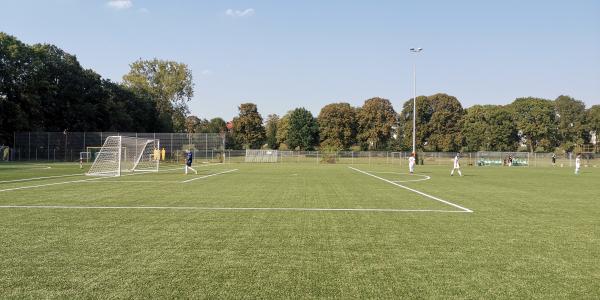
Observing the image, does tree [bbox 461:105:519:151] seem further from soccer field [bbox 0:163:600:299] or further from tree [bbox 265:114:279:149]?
soccer field [bbox 0:163:600:299]

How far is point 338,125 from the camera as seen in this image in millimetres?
98688

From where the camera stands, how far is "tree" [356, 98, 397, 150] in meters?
97.4

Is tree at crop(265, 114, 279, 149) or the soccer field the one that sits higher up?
tree at crop(265, 114, 279, 149)

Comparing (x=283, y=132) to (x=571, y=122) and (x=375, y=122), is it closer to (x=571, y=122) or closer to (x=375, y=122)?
(x=375, y=122)

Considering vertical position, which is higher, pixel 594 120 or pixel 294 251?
pixel 594 120

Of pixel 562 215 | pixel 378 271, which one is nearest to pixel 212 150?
pixel 562 215

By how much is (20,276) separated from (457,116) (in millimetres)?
95776

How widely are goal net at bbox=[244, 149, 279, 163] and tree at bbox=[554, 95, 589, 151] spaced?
64.7 m

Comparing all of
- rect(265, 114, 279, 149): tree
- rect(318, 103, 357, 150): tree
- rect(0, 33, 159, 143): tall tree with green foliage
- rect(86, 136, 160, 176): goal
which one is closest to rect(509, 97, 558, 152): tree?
rect(318, 103, 357, 150): tree

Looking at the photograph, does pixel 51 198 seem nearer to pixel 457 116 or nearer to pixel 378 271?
pixel 378 271

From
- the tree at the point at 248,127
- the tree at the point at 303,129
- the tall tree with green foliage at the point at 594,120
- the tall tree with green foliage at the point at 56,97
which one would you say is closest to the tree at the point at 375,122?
the tree at the point at 303,129

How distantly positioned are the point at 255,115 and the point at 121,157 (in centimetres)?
7608

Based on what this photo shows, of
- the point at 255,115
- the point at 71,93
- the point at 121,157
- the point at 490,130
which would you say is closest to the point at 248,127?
the point at 255,115

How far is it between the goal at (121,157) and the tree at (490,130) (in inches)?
2866
